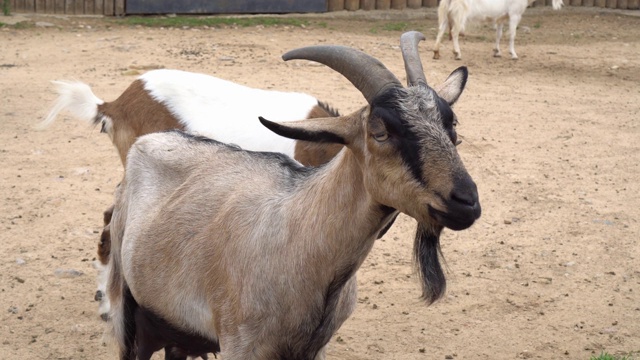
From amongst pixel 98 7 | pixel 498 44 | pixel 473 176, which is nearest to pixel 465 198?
pixel 473 176

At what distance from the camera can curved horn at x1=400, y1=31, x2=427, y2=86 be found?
11.8 feet

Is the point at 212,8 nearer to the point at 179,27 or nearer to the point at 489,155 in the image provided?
the point at 179,27

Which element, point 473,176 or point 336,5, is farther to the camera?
point 336,5

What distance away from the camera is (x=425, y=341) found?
5.39m

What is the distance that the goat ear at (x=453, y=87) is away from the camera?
3.70 m

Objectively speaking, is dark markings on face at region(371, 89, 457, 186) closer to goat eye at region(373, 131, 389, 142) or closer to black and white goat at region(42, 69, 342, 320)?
goat eye at region(373, 131, 389, 142)

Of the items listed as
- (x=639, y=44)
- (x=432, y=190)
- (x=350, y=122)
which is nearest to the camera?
(x=432, y=190)

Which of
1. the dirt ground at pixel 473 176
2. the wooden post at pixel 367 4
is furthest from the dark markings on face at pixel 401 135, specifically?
the wooden post at pixel 367 4

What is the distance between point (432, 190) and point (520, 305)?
3.01m

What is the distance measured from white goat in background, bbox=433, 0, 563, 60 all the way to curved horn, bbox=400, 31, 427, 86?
28.7 feet

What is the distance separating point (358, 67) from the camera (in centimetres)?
344

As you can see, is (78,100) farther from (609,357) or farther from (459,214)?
(459,214)

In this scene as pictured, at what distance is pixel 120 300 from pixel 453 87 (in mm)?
1883

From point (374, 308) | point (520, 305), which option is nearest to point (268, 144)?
point (374, 308)
